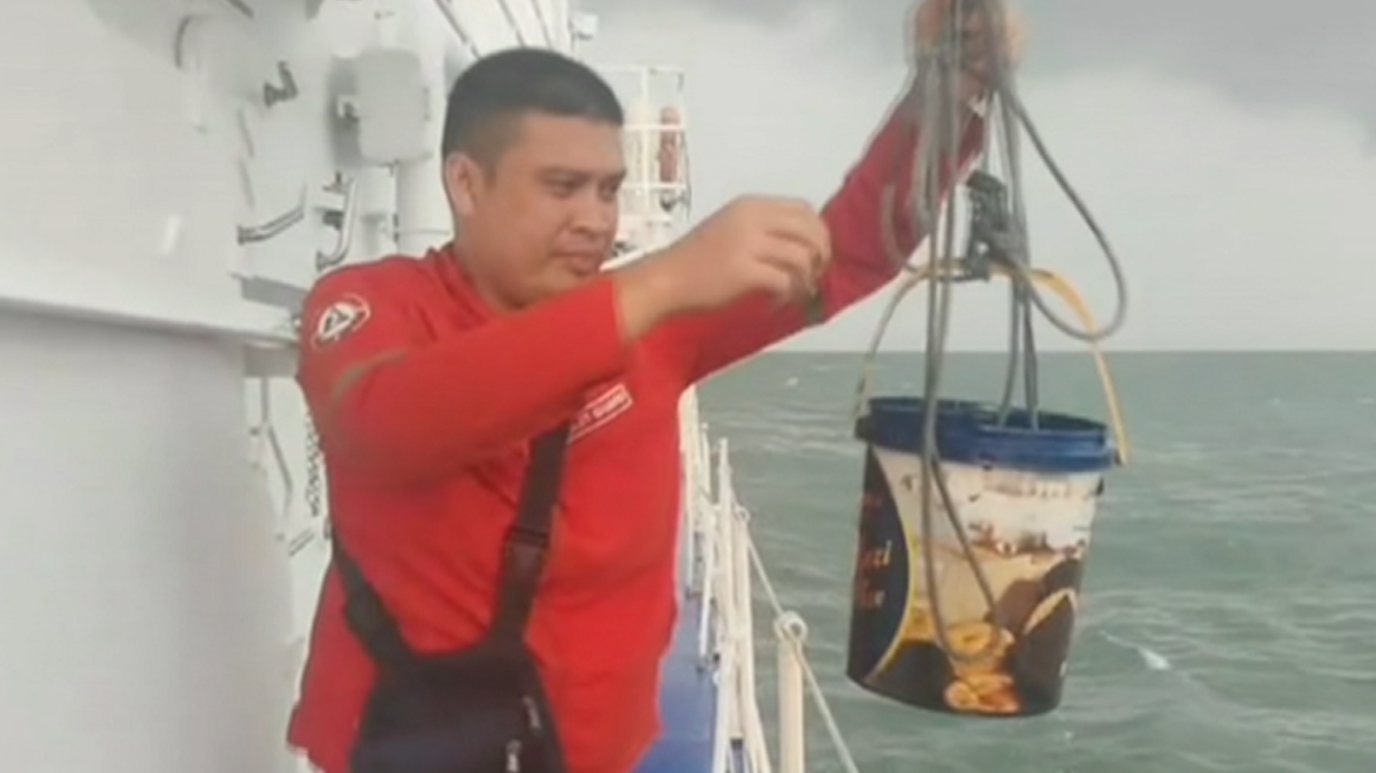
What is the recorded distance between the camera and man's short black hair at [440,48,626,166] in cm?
157

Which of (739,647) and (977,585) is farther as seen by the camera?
(739,647)

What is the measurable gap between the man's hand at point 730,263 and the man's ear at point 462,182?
0.29m

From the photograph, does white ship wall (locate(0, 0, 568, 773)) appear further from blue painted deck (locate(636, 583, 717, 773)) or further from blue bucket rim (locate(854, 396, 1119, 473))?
blue painted deck (locate(636, 583, 717, 773))

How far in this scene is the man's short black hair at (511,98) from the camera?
1574mm

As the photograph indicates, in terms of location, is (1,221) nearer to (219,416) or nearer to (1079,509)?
(219,416)

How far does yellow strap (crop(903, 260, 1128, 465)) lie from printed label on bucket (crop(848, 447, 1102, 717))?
0.06 meters

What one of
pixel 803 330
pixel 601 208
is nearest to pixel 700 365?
pixel 803 330

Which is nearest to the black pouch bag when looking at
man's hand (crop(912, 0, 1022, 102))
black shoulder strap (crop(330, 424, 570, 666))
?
black shoulder strap (crop(330, 424, 570, 666))

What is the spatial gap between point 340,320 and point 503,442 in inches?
8.7

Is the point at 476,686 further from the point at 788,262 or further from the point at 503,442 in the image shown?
the point at 788,262

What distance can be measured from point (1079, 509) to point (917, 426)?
19 centimetres

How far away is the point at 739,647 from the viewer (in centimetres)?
398

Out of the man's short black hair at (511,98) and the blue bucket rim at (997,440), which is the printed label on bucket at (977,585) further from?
the man's short black hair at (511,98)

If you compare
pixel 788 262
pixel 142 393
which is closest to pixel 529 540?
pixel 788 262
